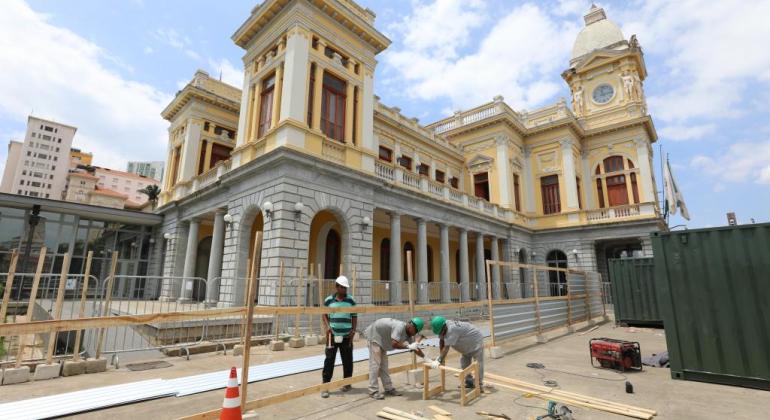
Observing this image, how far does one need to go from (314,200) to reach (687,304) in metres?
10.5

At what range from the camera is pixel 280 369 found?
22.9ft

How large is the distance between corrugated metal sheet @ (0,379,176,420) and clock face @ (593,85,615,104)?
33.5 meters

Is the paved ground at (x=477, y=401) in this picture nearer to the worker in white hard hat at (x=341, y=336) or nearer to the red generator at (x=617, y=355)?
the red generator at (x=617, y=355)

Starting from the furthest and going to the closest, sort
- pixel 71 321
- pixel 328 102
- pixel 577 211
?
pixel 577 211 < pixel 328 102 < pixel 71 321

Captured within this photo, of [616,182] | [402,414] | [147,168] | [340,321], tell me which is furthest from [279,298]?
[147,168]

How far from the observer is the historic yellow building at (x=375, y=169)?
13461mm

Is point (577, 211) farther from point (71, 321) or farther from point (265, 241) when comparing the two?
point (71, 321)

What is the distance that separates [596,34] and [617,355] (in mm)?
34127

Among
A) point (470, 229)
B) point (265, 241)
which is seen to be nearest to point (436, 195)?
point (470, 229)

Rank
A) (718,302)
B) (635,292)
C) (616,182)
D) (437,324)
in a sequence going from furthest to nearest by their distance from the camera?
(616,182)
(635,292)
(718,302)
(437,324)

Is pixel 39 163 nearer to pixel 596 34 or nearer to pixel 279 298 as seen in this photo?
pixel 279 298

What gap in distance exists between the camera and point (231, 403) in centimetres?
358

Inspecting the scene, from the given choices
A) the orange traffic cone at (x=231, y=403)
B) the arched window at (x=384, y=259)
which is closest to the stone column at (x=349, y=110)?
the arched window at (x=384, y=259)

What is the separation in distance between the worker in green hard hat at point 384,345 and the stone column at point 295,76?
948 centimetres
